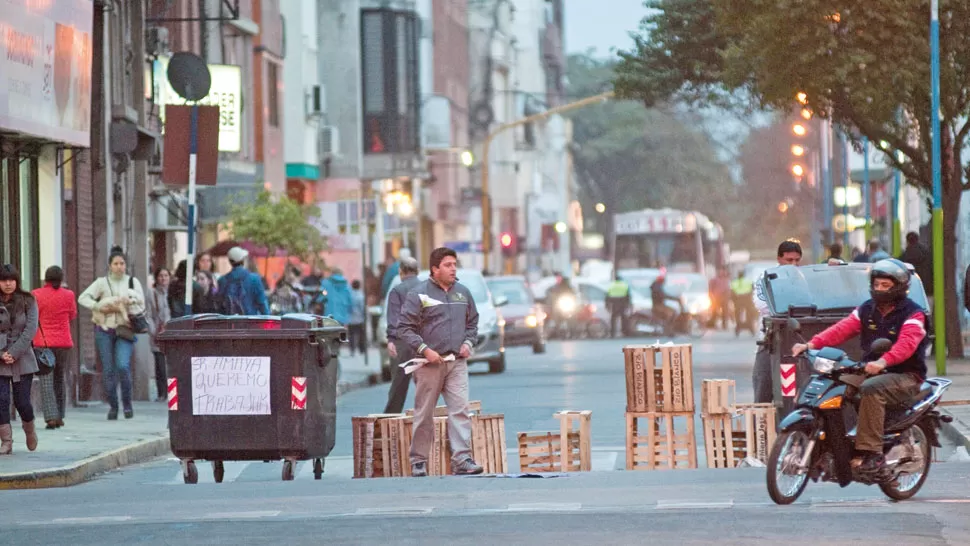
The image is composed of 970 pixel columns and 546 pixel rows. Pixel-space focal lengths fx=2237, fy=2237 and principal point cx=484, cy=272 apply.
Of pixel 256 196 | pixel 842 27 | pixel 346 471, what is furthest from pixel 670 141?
pixel 346 471

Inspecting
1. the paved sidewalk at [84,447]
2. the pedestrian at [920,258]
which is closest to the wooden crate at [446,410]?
the paved sidewalk at [84,447]

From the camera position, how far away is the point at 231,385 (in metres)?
16.3

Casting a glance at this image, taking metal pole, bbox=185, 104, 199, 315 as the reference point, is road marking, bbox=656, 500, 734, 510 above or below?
below

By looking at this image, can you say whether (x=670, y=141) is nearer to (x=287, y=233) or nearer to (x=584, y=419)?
(x=287, y=233)

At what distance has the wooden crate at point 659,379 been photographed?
16.5 meters

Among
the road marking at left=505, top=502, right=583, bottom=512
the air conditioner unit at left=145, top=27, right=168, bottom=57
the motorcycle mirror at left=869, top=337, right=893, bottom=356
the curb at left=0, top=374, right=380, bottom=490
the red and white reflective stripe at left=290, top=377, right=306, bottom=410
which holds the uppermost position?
the air conditioner unit at left=145, top=27, right=168, bottom=57

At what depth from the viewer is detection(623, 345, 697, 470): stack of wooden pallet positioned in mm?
16594

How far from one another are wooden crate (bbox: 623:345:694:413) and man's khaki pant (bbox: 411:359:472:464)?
4.20ft

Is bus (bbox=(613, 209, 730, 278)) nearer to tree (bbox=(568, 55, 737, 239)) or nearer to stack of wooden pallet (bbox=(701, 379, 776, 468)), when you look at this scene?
stack of wooden pallet (bbox=(701, 379, 776, 468))

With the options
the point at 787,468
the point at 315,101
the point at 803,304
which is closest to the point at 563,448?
the point at 803,304

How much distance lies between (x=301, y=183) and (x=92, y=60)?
28.3 m

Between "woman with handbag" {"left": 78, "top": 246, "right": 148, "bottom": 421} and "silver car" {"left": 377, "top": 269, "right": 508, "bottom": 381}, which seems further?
"silver car" {"left": 377, "top": 269, "right": 508, "bottom": 381}

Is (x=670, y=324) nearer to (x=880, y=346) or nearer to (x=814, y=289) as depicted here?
(x=814, y=289)

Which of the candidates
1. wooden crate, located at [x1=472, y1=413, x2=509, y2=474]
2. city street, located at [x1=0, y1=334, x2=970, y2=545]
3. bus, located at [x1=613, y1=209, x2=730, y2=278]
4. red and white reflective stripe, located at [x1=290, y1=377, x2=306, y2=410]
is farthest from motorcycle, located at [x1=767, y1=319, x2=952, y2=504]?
bus, located at [x1=613, y1=209, x2=730, y2=278]
